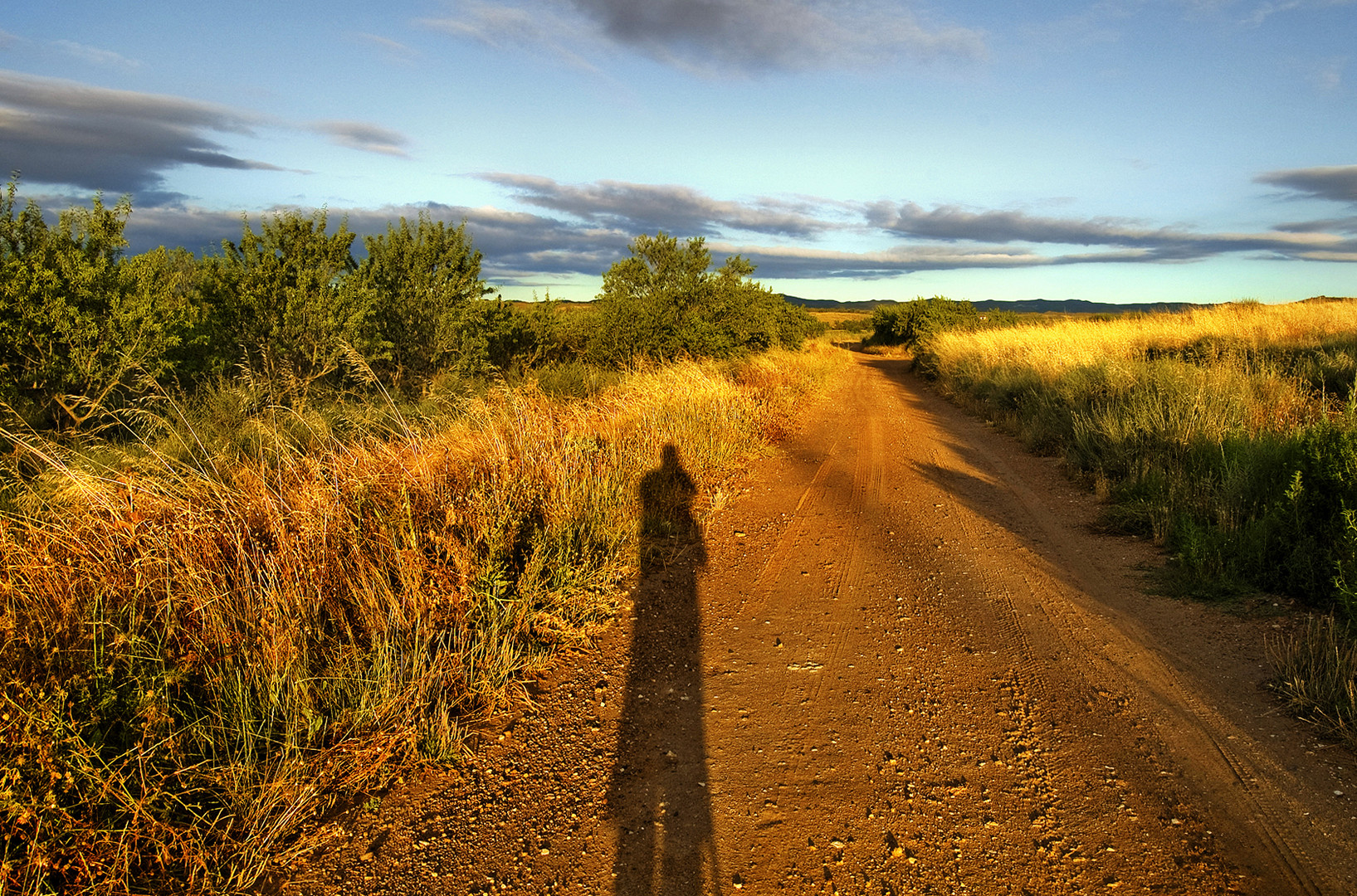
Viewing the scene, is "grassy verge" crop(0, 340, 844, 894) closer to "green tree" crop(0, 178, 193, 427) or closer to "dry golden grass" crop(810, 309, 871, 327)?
"green tree" crop(0, 178, 193, 427)

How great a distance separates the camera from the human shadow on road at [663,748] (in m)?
2.67

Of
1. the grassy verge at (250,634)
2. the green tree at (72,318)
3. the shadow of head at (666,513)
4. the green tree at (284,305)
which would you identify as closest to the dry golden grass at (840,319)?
the green tree at (284,305)

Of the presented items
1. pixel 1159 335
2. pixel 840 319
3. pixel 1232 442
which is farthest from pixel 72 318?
pixel 840 319

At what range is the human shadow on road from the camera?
2.67m

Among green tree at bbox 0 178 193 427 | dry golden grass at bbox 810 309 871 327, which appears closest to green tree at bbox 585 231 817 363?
green tree at bbox 0 178 193 427

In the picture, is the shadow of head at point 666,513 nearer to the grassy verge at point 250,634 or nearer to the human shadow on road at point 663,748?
the human shadow on road at point 663,748

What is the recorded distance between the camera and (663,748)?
3.40 m

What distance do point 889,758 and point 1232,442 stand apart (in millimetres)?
6328

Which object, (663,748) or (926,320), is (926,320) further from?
(663,748)

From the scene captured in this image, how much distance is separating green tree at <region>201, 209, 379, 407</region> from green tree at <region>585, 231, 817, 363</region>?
6.57 metres

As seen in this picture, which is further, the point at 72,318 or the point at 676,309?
the point at 676,309

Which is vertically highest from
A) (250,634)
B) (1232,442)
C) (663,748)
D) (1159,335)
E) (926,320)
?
(926,320)

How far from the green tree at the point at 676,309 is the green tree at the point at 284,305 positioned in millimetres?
6571

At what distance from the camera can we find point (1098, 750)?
10.9ft
